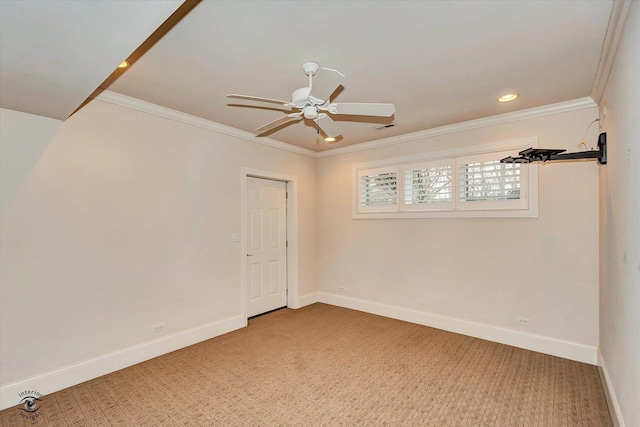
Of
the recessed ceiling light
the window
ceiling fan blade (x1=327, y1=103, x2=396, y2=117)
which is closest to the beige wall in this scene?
the window

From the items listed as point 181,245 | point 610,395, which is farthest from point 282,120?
point 610,395

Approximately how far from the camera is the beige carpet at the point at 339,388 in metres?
2.33

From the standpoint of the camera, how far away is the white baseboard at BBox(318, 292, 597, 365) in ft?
10.6

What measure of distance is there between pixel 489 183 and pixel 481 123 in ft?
2.43

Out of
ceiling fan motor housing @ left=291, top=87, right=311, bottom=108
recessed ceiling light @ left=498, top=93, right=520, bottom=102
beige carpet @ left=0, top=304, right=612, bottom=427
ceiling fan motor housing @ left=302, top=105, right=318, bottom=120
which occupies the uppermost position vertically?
recessed ceiling light @ left=498, top=93, right=520, bottom=102

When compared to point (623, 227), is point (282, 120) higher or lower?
higher

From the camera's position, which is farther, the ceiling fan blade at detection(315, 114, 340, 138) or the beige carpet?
the ceiling fan blade at detection(315, 114, 340, 138)

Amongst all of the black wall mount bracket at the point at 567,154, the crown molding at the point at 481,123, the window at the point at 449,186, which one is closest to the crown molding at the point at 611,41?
the crown molding at the point at 481,123

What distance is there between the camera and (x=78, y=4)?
1.35 metres

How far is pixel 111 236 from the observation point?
307 cm

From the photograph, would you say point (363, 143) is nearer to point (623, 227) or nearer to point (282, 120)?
point (282, 120)

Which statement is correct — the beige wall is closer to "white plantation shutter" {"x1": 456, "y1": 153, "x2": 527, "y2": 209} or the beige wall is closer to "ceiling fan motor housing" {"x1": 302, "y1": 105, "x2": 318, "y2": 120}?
"white plantation shutter" {"x1": 456, "y1": 153, "x2": 527, "y2": 209}

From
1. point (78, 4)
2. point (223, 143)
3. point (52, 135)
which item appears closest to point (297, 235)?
point (223, 143)

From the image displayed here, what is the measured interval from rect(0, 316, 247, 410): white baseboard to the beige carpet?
79 mm
